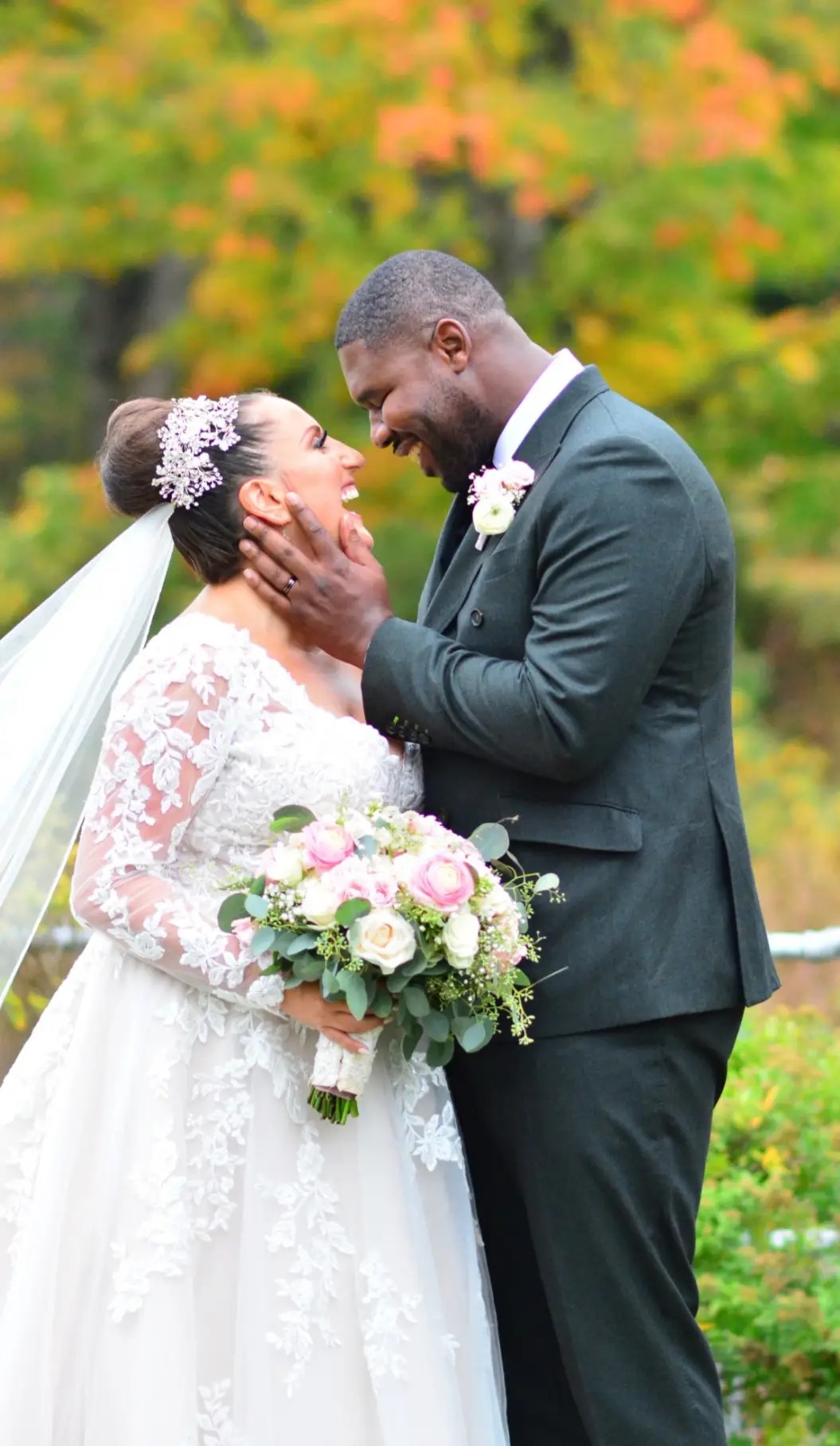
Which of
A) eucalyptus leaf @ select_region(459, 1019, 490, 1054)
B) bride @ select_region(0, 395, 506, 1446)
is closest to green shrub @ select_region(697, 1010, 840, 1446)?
bride @ select_region(0, 395, 506, 1446)

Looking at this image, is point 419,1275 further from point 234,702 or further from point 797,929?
point 797,929

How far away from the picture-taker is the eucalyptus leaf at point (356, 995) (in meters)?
2.74

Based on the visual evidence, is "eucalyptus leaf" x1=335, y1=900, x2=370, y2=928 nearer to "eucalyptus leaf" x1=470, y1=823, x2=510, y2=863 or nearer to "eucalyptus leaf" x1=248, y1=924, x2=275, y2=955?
"eucalyptus leaf" x1=248, y1=924, x2=275, y2=955

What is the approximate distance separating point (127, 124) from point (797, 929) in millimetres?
5104

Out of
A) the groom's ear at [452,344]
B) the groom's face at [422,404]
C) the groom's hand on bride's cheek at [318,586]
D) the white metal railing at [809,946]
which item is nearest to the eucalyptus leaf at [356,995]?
the groom's hand on bride's cheek at [318,586]

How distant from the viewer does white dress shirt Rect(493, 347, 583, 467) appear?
10.5ft

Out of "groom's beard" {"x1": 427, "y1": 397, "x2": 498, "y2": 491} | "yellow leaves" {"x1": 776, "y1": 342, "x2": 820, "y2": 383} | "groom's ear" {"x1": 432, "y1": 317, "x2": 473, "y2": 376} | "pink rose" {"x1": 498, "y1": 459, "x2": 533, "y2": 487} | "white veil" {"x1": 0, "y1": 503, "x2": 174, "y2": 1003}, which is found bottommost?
"white veil" {"x1": 0, "y1": 503, "x2": 174, "y2": 1003}

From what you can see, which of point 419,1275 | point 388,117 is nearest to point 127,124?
point 388,117

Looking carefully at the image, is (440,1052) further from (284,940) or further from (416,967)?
(284,940)

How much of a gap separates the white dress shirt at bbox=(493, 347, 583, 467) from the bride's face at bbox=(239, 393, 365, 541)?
0.33 meters

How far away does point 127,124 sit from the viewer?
27.1ft

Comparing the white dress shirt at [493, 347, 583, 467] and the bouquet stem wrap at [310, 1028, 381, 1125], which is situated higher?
the white dress shirt at [493, 347, 583, 467]

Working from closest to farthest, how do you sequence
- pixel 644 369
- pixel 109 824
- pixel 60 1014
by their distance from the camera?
pixel 109 824, pixel 60 1014, pixel 644 369

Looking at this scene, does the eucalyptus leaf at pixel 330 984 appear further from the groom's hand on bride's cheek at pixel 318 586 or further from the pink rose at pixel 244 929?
the groom's hand on bride's cheek at pixel 318 586
